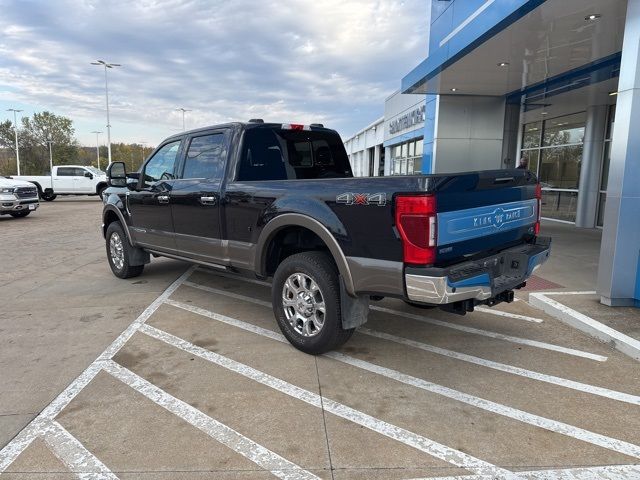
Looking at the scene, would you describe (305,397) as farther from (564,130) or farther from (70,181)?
(70,181)

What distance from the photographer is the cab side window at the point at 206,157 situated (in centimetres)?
498

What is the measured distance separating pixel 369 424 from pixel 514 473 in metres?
0.89

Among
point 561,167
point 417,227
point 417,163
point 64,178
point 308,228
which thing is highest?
point 417,163

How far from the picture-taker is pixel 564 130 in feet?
47.2

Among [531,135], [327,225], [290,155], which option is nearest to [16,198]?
[290,155]

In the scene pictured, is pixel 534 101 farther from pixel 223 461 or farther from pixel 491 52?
pixel 223 461

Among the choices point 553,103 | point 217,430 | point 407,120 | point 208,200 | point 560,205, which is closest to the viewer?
point 217,430

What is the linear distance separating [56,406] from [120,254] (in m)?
3.99

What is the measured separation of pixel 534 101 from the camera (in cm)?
1313

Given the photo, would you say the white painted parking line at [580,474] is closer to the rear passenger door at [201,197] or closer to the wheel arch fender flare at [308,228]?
the wheel arch fender flare at [308,228]

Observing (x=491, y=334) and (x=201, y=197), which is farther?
(x=201, y=197)

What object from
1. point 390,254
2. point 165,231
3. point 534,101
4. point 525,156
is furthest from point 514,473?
point 525,156

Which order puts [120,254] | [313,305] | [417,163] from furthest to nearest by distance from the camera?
[417,163]
[120,254]
[313,305]

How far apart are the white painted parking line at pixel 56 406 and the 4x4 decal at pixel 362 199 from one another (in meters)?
2.44
